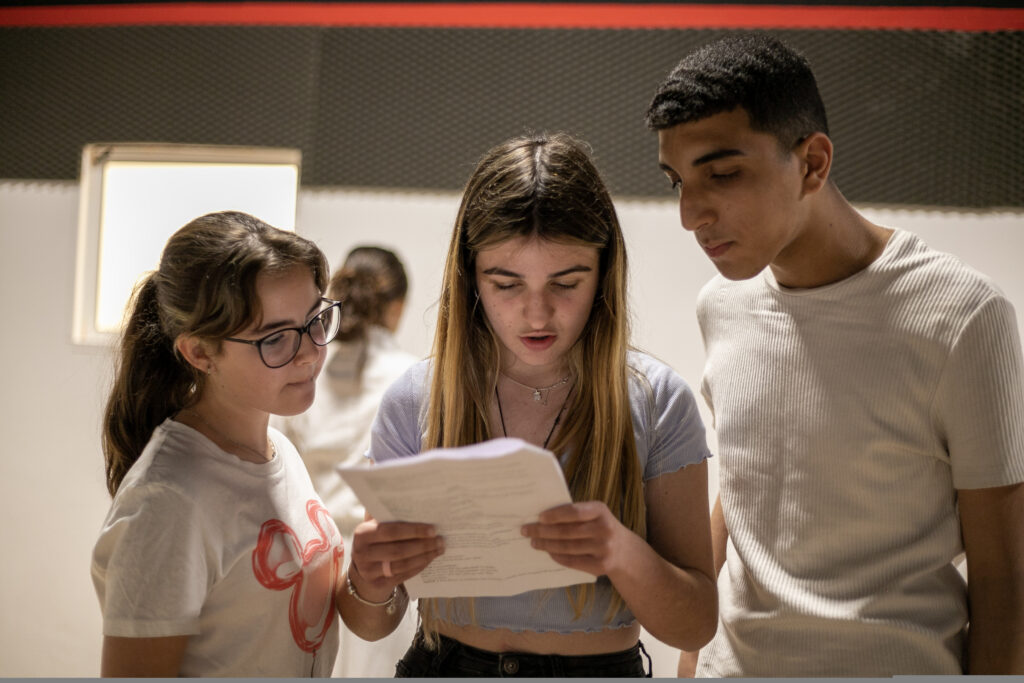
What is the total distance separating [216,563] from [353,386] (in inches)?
79.0

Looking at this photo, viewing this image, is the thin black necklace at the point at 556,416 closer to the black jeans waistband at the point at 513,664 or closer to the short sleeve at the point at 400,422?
the short sleeve at the point at 400,422

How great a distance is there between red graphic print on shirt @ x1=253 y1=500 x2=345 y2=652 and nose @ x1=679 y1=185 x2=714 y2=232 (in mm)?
805

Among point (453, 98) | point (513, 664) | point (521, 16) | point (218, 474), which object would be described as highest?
point (521, 16)

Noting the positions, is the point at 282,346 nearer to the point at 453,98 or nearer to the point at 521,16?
the point at 521,16

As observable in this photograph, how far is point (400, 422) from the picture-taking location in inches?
54.0

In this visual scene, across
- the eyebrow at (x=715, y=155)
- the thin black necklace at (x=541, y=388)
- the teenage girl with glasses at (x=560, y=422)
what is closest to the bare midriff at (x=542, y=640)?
the teenage girl with glasses at (x=560, y=422)

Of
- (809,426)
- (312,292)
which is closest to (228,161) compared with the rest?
(312,292)

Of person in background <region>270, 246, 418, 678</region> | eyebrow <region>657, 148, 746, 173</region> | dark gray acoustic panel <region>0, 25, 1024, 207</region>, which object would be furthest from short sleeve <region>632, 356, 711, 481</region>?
dark gray acoustic panel <region>0, 25, 1024, 207</region>

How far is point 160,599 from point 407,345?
8.53 feet

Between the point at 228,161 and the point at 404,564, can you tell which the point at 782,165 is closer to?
the point at 404,564

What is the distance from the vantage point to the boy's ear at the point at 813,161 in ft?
4.57

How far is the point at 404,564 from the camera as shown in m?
1.14

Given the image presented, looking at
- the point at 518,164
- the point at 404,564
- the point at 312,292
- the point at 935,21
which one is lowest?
the point at 404,564

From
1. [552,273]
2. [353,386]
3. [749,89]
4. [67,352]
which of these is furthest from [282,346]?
[67,352]
